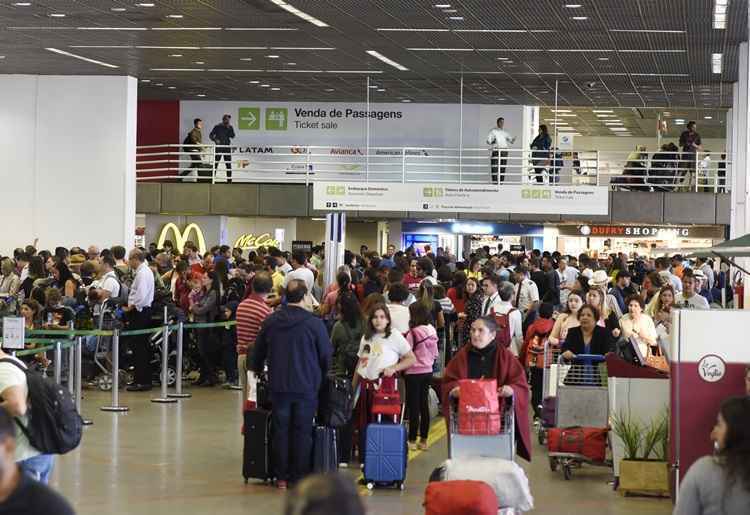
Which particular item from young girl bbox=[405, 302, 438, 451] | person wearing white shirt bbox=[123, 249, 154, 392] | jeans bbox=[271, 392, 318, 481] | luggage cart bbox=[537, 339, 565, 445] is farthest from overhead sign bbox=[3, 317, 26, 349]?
person wearing white shirt bbox=[123, 249, 154, 392]

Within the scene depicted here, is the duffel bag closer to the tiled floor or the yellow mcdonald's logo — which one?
the tiled floor

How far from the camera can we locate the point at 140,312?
17750 millimetres

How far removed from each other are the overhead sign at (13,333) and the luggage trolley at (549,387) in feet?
15.0

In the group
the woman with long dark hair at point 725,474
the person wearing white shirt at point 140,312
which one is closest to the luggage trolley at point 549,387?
the person wearing white shirt at point 140,312

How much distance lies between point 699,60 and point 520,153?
918cm

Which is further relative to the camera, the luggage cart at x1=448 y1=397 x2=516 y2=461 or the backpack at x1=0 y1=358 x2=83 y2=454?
the luggage cart at x1=448 y1=397 x2=516 y2=461

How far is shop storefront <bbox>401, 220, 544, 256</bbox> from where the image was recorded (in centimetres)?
3741

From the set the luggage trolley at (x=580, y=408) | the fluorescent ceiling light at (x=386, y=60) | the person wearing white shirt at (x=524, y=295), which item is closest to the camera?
the luggage trolley at (x=580, y=408)

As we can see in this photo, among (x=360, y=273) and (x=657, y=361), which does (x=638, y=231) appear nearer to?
(x=360, y=273)

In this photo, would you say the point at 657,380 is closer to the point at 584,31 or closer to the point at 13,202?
the point at 584,31

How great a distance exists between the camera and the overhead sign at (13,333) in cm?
1158

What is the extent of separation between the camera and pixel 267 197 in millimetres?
32688

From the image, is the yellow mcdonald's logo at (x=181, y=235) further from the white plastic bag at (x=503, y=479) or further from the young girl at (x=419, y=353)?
the white plastic bag at (x=503, y=479)

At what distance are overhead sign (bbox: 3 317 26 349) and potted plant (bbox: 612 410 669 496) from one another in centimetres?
471
